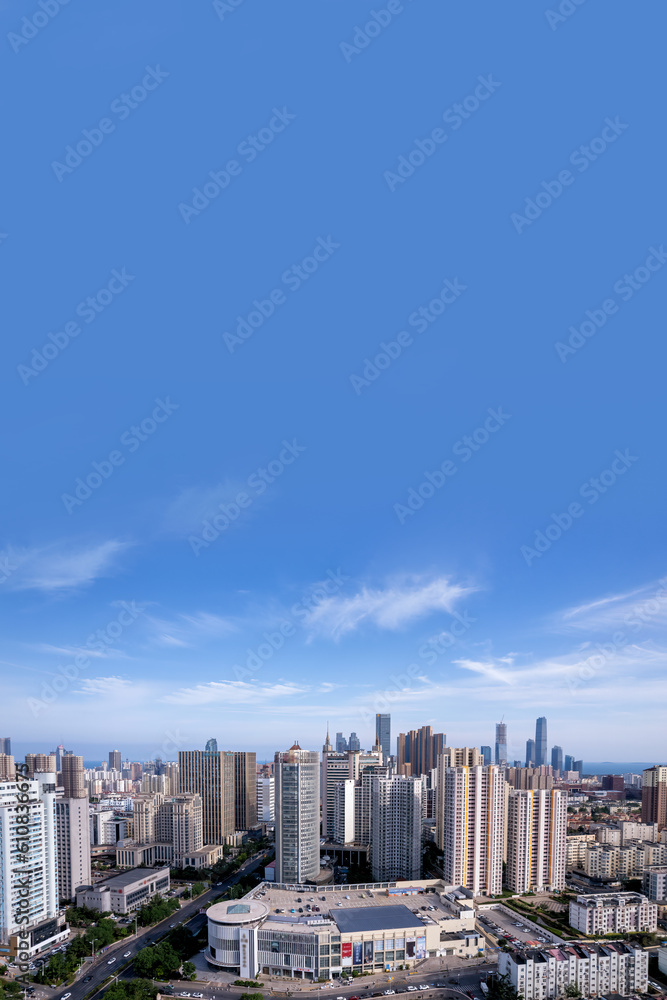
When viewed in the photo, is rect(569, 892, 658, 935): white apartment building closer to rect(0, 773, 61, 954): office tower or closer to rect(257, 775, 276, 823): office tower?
rect(0, 773, 61, 954): office tower

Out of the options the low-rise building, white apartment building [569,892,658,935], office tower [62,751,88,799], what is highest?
white apartment building [569,892,658,935]

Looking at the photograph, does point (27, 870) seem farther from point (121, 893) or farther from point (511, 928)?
point (511, 928)

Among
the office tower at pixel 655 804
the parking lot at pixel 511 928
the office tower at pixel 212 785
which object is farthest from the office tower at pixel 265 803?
the parking lot at pixel 511 928

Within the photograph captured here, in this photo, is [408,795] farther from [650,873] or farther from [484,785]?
[650,873]

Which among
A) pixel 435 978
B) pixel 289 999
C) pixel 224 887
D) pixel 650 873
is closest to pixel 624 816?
pixel 650 873

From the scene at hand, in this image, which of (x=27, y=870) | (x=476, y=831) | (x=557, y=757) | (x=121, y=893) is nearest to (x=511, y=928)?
(x=476, y=831)

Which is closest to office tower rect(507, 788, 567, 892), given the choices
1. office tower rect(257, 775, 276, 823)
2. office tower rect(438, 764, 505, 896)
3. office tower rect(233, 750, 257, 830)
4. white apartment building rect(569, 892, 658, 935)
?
office tower rect(438, 764, 505, 896)
